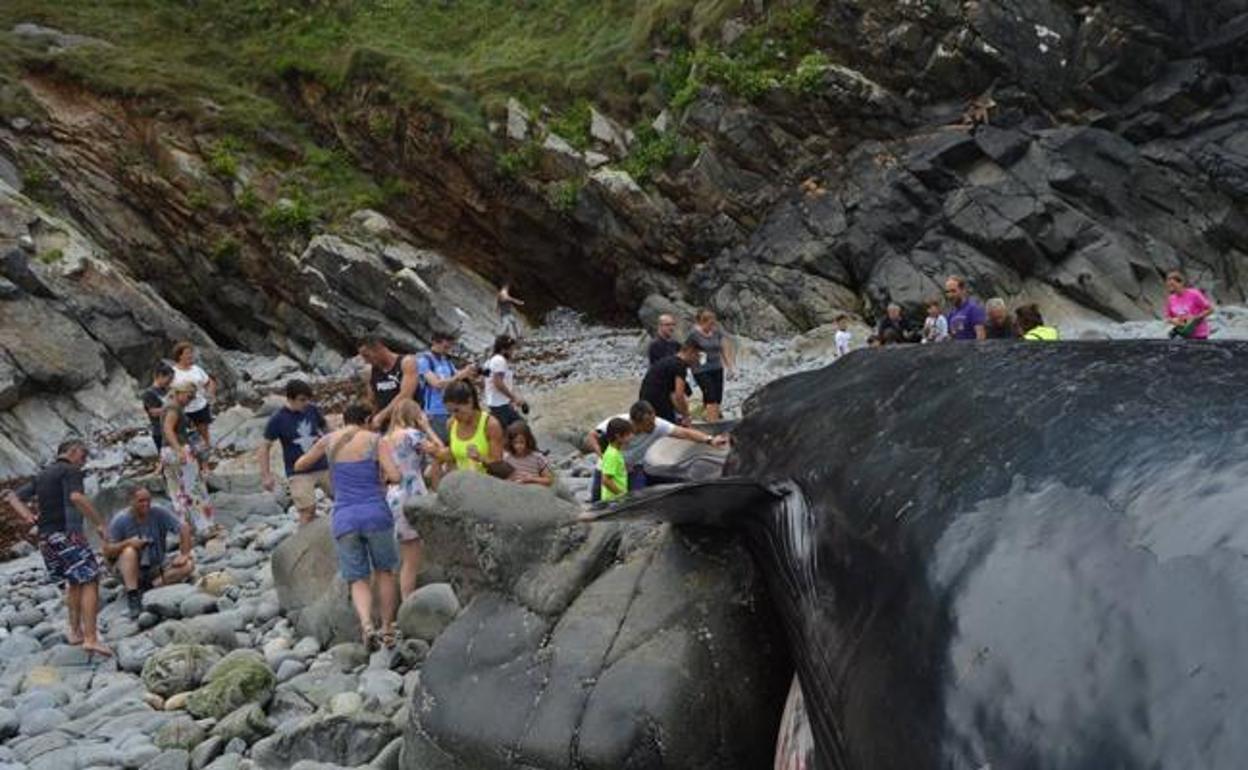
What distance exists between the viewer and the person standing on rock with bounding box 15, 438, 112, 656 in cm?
763

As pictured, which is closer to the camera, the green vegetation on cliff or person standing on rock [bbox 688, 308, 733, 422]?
person standing on rock [bbox 688, 308, 733, 422]

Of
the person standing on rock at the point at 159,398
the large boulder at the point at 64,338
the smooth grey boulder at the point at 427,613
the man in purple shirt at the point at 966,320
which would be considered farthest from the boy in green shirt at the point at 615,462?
the large boulder at the point at 64,338

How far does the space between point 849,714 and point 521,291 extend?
96.3ft

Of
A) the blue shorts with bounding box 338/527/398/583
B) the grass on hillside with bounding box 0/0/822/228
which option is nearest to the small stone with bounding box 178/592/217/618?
the blue shorts with bounding box 338/527/398/583

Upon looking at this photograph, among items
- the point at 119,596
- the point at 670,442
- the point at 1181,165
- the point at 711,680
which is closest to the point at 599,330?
the point at 1181,165

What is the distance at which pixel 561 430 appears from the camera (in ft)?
44.2

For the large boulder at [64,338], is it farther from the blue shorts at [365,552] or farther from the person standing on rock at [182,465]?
the blue shorts at [365,552]

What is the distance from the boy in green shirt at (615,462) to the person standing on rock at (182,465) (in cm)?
539

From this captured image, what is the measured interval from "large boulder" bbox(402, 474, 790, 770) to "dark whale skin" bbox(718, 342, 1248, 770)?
82 centimetres

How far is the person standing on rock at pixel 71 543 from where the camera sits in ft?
25.0

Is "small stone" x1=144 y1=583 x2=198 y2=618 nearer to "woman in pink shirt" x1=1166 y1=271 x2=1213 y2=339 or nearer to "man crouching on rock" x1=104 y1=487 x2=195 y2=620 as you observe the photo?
"man crouching on rock" x1=104 y1=487 x2=195 y2=620

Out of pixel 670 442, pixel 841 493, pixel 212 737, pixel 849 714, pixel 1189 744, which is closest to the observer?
pixel 1189 744

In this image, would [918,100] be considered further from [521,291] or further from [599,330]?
[521,291]

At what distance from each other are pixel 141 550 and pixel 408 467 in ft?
10.9
